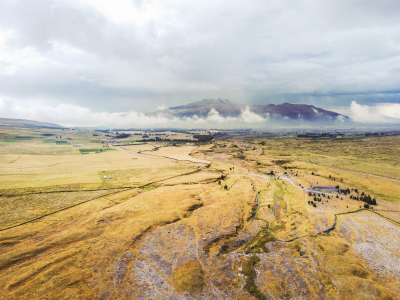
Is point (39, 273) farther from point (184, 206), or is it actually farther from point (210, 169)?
point (210, 169)

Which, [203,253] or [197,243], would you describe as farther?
[197,243]

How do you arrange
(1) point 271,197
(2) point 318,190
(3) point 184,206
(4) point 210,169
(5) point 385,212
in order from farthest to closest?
(4) point 210,169 < (2) point 318,190 < (1) point 271,197 < (3) point 184,206 < (5) point 385,212

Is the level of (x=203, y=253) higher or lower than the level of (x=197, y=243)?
lower

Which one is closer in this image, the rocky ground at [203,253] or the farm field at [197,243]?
the rocky ground at [203,253]

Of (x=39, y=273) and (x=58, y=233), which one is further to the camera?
(x=58, y=233)

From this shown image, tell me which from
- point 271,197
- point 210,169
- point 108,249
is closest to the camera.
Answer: point 108,249

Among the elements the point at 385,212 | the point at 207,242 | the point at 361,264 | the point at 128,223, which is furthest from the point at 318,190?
the point at 128,223

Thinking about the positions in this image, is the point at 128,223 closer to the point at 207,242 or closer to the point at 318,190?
the point at 207,242

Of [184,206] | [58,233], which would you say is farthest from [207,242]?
[58,233]

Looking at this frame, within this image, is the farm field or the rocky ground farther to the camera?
the farm field
